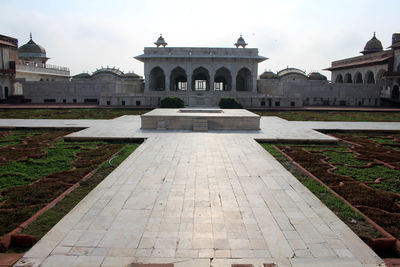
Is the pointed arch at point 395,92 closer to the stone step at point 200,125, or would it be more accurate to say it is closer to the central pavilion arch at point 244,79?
the central pavilion arch at point 244,79

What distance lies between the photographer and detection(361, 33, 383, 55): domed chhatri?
1499 inches

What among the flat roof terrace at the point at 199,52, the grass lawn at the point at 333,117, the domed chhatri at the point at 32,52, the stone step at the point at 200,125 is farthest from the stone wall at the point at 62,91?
the stone step at the point at 200,125

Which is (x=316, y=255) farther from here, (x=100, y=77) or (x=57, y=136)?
(x=100, y=77)

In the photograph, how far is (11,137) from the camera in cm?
977

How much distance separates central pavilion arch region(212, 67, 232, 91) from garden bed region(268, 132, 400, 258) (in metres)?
24.1

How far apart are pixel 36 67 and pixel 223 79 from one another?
68.1 ft

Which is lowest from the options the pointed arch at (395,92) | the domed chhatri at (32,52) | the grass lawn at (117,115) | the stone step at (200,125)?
the stone step at (200,125)

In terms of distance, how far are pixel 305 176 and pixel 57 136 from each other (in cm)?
763

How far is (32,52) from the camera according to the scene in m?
41.2

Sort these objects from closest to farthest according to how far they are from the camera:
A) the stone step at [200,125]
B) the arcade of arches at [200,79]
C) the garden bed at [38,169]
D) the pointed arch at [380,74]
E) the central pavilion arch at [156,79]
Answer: the garden bed at [38,169], the stone step at [200,125], the pointed arch at [380,74], the central pavilion arch at [156,79], the arcade of arches at [200,79]

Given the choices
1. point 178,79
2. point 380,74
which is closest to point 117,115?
point 178,79

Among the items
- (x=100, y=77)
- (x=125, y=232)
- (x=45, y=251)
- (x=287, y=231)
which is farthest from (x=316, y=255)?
(x=100, y=77)

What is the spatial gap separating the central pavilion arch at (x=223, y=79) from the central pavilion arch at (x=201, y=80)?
0.97 meters

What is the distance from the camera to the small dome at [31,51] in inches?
1607
